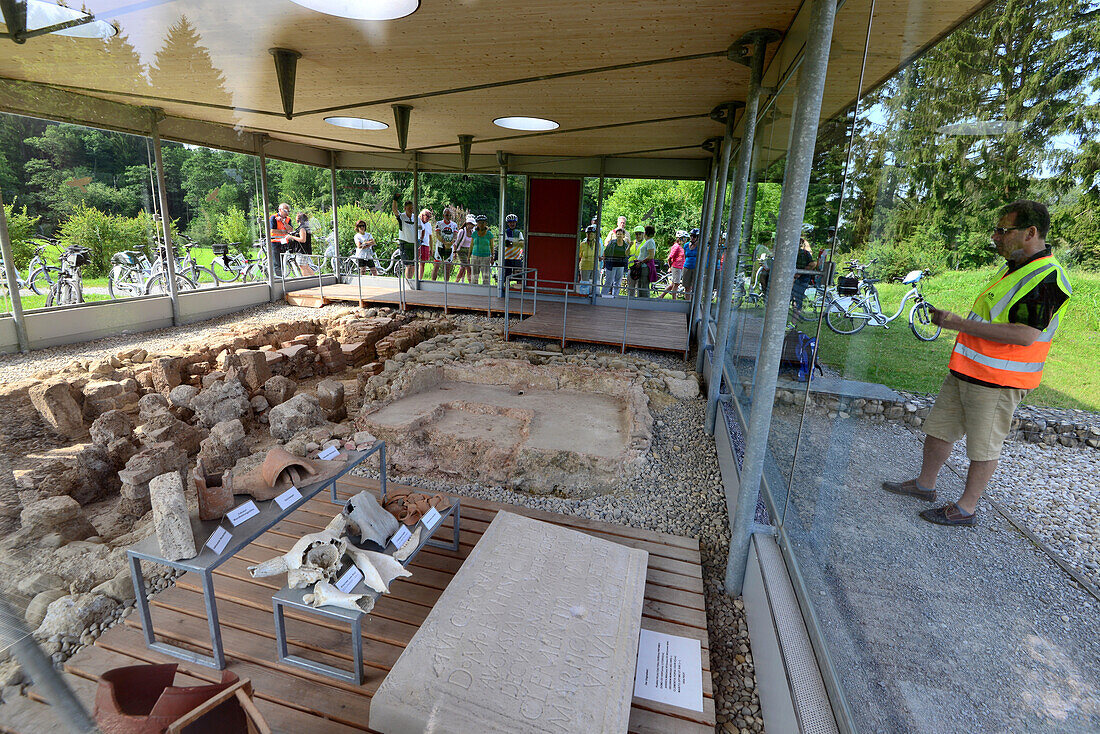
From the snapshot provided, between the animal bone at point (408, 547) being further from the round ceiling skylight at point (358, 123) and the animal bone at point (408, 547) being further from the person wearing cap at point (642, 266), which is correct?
the person wearing cap at point (642, 266)

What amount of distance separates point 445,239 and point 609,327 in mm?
6323

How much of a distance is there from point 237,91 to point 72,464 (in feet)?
15.2

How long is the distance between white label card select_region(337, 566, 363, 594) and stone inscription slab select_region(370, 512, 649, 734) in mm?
360

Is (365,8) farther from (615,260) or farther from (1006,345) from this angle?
(615,260)

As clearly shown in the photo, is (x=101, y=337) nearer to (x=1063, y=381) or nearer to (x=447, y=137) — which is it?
(x=447, y=137)

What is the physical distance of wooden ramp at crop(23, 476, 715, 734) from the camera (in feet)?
7.27

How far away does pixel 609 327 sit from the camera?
9.24 metres

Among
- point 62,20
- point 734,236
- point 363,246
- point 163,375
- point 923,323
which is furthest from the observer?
point 363,246

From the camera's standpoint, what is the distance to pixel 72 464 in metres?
4.29

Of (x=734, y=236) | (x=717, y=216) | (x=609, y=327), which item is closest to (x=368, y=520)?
(x=734, y=236)

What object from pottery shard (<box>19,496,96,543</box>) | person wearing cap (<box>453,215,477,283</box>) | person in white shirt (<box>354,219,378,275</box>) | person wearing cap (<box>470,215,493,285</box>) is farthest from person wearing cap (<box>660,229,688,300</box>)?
pottery shard (<box>19,496,96,543</box>)

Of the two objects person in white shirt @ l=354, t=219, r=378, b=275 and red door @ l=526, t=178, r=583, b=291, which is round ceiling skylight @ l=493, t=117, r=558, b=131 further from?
person in white shirt @ l=354, t=219, r=378, b=275

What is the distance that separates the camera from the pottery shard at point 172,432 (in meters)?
4.93

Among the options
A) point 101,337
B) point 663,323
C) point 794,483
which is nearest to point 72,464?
point 101,337
